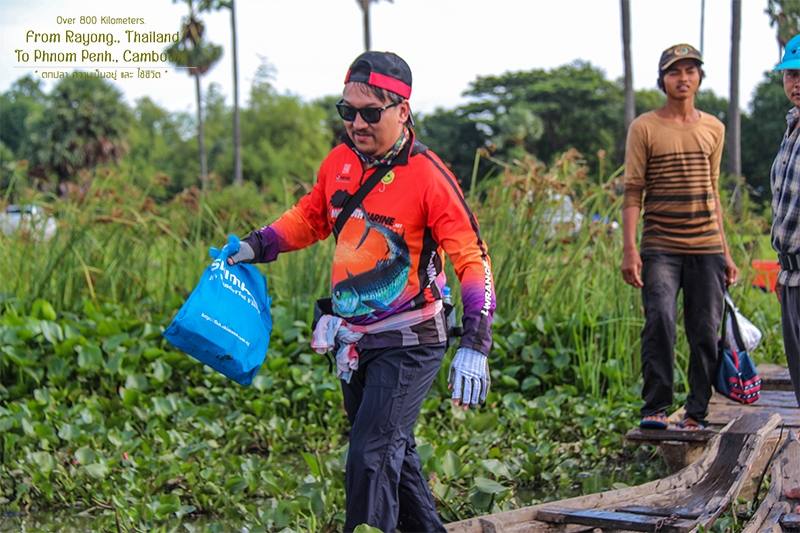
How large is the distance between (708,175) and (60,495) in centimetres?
347

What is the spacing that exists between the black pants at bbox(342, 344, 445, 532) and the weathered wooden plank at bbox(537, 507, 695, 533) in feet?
1.43

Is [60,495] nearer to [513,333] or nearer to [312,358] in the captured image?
[312,358]

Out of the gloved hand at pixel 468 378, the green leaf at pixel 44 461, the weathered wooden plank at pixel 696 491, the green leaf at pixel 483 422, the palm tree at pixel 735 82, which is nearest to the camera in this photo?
the gloved hand at pixel 468 378

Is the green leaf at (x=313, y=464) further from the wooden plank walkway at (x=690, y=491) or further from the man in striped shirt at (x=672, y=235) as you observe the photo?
the man in striped shirt at (x=672, y=235)

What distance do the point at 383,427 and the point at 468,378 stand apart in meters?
0.35

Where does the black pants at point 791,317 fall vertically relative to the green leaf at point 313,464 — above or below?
above

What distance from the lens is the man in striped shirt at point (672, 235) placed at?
592 cm

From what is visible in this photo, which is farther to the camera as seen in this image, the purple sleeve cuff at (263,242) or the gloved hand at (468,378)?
the purple sleeve cuff at (263,242)

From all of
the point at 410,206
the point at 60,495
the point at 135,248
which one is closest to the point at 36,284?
the point at 135,248

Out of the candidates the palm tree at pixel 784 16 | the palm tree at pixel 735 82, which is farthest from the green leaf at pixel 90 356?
the palm tree at pixel 784 16

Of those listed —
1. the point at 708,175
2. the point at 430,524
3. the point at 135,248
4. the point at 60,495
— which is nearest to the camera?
the point at 430,524

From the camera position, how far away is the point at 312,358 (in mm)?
7957

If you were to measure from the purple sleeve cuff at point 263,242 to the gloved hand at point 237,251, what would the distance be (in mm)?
25

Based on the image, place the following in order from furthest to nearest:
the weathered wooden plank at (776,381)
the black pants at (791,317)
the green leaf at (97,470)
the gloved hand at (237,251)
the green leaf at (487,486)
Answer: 1. the weathered wooden plank at (776,381)
2. the green leaf at (97,470)
3. the black pants at (791,317)
4. the green leaf at (487,486)
5. the gloved hand at (237,251)
